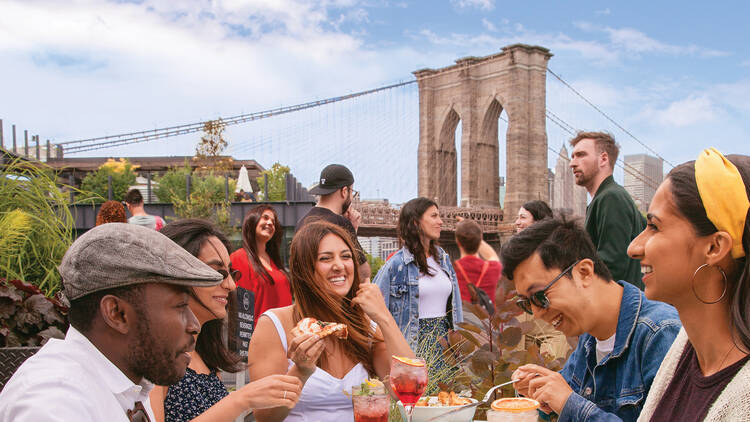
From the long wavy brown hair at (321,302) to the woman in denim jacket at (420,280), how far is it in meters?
1.62

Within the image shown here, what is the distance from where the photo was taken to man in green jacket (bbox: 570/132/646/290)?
131 inches

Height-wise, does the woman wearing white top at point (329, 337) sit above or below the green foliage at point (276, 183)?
below

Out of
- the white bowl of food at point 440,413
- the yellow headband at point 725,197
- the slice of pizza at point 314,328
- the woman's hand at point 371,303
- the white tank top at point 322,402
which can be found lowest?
the white tank top at point 322,402

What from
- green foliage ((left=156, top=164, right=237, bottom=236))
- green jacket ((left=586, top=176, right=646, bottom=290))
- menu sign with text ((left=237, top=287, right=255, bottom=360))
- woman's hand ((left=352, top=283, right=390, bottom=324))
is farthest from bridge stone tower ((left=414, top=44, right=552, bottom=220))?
woman's hand ((left=352, top=283, right=390, bottom=324))

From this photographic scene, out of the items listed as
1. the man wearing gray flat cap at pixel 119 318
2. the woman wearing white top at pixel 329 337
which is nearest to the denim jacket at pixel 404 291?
the woman wearing white top at pixel 329 337

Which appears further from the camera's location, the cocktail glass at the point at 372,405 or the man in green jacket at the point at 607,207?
the man in green jacket at the point at 607,207

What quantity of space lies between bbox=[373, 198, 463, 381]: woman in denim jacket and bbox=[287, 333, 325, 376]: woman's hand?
2129mm

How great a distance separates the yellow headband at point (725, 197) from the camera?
3.97ft

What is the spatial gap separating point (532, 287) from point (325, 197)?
2411mm

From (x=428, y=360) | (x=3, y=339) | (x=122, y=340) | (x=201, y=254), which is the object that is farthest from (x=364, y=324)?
(x=122, y=340)

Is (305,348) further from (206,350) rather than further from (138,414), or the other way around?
(138,414)

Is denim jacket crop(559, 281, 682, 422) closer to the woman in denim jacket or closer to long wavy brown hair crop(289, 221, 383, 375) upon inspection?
long wavy brown hair crop(289, 221, 383, 375)

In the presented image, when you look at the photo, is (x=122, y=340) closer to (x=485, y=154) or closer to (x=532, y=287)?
(x=532, y=287)

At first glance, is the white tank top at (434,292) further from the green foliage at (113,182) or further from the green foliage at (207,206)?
the green foliage at (113,182)
